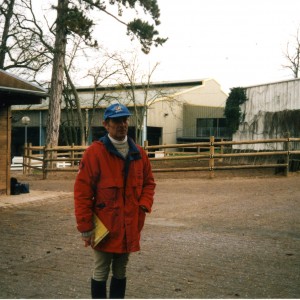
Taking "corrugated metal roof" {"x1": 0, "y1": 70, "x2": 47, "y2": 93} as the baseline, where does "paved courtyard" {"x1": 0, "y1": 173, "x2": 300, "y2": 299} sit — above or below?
below

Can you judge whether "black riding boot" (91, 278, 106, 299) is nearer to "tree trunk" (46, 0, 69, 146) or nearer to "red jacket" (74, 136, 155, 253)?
"red jacket" (74, 136, 155, 253)

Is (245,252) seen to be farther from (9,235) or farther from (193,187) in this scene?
(193,187)

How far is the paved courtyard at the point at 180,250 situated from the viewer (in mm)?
4449

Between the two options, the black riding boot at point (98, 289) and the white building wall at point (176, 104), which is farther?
the white building wall at point (176, 104)

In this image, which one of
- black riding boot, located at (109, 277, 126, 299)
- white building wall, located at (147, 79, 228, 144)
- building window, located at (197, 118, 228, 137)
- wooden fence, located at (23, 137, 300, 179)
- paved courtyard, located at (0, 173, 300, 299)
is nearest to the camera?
black riding boot, located at (109, 277, 126, 299)

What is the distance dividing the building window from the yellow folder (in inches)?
1545

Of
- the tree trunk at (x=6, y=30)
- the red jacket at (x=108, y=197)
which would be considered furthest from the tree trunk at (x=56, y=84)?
the red jacket at (x=108, y=197)

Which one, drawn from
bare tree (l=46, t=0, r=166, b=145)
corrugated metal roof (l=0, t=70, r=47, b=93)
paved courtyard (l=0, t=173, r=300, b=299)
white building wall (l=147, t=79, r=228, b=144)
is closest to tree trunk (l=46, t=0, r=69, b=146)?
bare tree (l=46, t=0, r=166, b=145)

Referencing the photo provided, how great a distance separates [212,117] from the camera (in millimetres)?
43344

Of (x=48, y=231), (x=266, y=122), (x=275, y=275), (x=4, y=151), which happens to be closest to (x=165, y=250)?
(x=275, y=275)

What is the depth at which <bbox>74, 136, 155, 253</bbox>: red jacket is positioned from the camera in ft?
11.4

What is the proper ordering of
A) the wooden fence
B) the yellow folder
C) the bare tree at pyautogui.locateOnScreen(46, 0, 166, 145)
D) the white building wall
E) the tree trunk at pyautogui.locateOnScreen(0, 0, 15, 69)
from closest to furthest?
the yellow folder
the wooden fence
the bare tree at pyautogui.locateOnScreen(46, 0, 166, 145)
the tree trunk at pyautogui.locateOnScreen(0, 0, 15, 69)
the white building wall

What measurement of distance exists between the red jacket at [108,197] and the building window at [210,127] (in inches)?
1539

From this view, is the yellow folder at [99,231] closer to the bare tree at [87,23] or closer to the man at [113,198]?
the man at [113,198]
